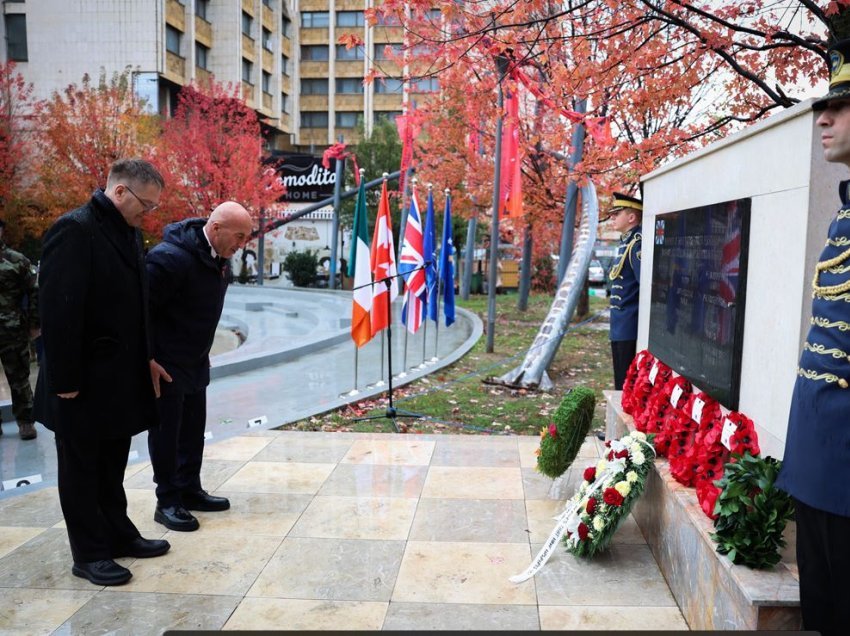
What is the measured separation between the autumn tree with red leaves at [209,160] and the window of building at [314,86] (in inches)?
944

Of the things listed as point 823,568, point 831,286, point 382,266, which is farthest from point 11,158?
point 823,568

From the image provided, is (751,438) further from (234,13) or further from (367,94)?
(367,94)

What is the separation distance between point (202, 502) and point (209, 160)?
22.8m

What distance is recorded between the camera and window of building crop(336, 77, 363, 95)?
2100 inches

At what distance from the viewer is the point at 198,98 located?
1155 inches

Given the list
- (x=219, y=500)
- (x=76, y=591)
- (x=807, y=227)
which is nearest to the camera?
(x=807, y=227)

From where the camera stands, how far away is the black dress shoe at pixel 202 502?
15.8 ft

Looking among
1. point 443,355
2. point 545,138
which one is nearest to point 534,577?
point 443,355

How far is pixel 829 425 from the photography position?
2.18 metres

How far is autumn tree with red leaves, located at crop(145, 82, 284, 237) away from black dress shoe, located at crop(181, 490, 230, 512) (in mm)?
18587

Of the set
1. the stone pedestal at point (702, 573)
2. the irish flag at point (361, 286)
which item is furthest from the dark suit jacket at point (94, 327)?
the irish flag at point (361, 286)

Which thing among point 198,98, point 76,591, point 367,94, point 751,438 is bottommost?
point 76,591

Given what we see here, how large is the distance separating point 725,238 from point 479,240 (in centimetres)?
3452

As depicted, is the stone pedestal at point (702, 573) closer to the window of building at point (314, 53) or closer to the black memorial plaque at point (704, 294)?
the black memorial plaque at point (704, 294)
